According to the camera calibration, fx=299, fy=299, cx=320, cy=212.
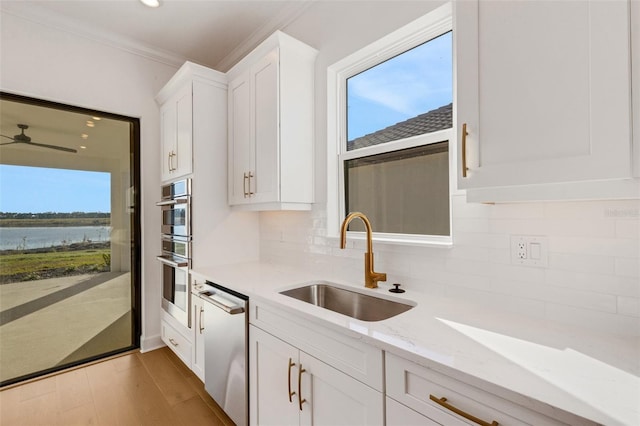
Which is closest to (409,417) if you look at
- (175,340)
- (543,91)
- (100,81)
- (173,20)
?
(543,91)

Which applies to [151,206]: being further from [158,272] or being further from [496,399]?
[496,399]

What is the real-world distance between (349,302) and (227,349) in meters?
0.80

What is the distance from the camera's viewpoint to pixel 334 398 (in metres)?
1.21

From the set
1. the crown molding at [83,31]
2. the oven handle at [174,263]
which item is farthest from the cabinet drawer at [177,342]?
the crown molding at [83,31]

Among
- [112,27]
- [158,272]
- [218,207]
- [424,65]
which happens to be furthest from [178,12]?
[158,272]

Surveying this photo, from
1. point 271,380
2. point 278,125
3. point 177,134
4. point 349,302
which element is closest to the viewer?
point 271,380

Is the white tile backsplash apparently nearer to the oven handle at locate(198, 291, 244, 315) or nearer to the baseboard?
the oven handle at locate(198, 291, 244, 315)

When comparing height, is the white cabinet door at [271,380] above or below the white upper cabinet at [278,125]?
below

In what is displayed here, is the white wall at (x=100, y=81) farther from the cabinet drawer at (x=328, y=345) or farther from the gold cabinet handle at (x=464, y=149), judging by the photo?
the gold cabinet handle at (x=464, y=149)

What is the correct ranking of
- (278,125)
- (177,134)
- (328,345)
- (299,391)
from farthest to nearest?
(177,134)
(278,125)
(299,391)
(328,345)

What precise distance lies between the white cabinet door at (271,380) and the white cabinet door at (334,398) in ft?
0.22

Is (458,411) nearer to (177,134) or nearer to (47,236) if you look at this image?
(177,134)

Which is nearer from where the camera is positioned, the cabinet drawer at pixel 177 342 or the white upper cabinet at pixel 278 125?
the white upper cabinet at pixel 278 125

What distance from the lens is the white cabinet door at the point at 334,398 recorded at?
3.48 feet
